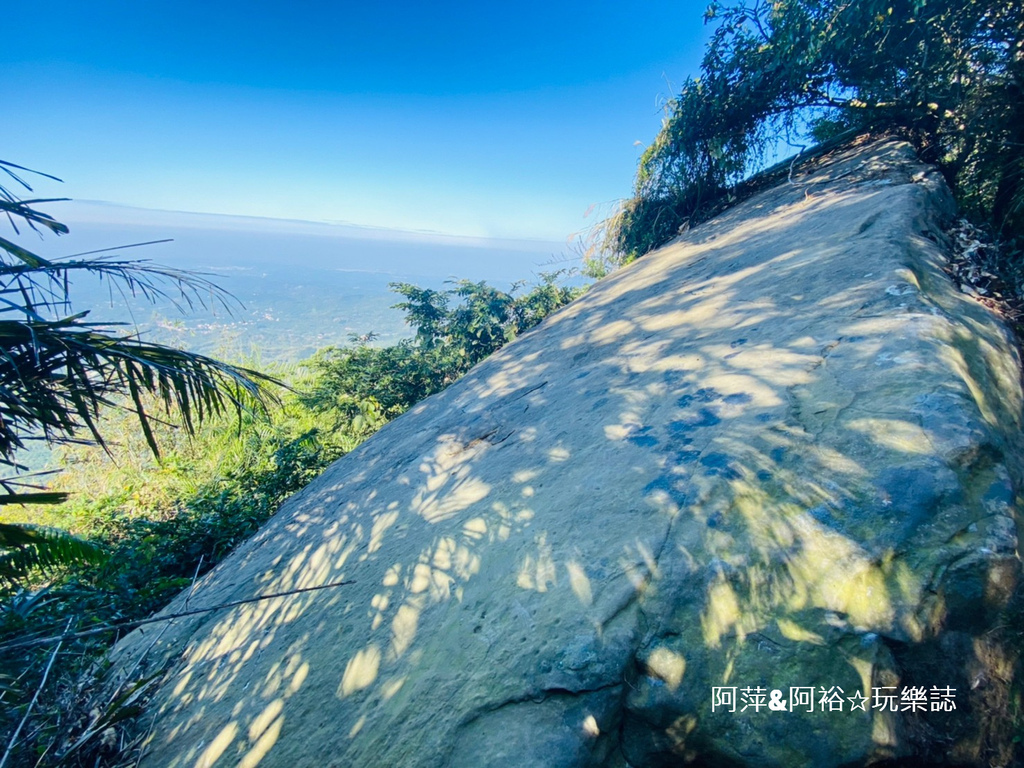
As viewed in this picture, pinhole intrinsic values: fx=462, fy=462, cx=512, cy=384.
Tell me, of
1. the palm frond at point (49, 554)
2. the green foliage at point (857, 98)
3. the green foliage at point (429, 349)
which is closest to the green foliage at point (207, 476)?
the green foliage at point (429, 349)

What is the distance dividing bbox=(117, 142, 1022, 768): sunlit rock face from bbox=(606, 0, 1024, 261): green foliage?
2.67 m

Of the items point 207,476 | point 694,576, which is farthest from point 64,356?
point 207,476

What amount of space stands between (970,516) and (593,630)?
1338mm

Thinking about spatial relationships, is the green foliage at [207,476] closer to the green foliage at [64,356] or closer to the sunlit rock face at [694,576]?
the green foliage at [64,356]

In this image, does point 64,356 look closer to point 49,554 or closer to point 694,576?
point 49,554

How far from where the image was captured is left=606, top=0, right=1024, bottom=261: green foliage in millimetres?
4648

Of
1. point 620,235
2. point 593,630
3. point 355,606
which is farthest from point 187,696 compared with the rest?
point 620,235

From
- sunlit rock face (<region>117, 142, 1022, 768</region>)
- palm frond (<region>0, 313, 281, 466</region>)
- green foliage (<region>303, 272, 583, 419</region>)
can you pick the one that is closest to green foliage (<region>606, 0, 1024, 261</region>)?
sunlit rock face (<region>117, 142, 1022, 768</region>)

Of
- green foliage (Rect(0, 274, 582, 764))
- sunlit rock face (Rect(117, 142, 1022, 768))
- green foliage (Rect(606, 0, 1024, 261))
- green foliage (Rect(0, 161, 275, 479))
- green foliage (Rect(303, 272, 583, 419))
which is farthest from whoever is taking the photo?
green foliage (Rect(303, 272, 583, 419))

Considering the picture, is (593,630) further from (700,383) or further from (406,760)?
(700,383)

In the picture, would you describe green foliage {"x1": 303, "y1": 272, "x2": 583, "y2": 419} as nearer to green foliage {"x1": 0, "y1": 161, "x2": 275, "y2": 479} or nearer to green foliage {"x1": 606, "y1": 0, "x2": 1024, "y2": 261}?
green foliage {"x1": 606, "y1": 0, "x2": 1024, "y2": 261}

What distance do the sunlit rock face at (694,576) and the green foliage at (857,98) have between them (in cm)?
267

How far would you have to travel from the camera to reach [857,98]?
653 centimetres

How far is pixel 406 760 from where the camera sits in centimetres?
167
